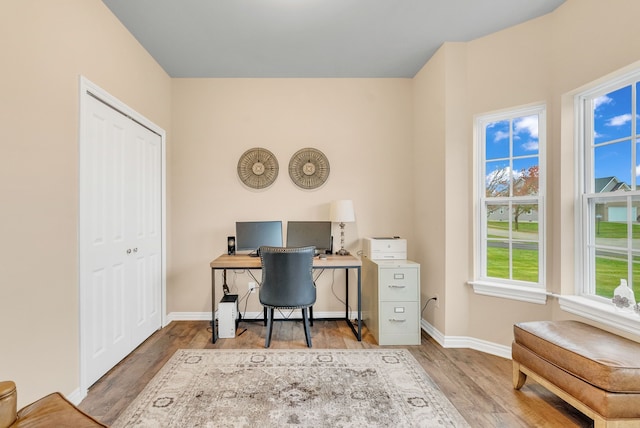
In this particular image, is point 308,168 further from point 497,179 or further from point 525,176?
point 525,176

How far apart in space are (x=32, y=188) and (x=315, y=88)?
109 inches

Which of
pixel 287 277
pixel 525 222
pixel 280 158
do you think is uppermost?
pixel 280 158

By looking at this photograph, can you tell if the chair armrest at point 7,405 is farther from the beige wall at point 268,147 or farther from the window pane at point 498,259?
the window pane at point 498,259

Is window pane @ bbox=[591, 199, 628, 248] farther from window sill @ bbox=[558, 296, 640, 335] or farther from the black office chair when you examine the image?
the black office chair

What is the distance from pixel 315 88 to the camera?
11.4 ft

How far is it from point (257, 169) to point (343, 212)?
1.14 metres

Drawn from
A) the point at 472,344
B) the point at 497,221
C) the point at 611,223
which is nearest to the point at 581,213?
the point at 611,223

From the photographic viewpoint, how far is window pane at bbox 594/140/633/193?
197 centimetres

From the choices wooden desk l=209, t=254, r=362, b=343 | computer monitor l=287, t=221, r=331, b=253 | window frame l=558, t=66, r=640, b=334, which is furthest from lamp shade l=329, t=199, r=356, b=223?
window frame l=558, t=66, r=640, b=334

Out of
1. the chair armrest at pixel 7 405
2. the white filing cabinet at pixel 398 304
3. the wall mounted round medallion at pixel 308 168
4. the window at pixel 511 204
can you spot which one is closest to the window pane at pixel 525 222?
the window at pixel 511 204

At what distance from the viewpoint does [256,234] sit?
328 cm

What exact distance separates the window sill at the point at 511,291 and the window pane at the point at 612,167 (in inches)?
35.4

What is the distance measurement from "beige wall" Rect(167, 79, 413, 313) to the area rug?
1.04 m

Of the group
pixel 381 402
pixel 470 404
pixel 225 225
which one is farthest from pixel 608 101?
pixel 225 225
